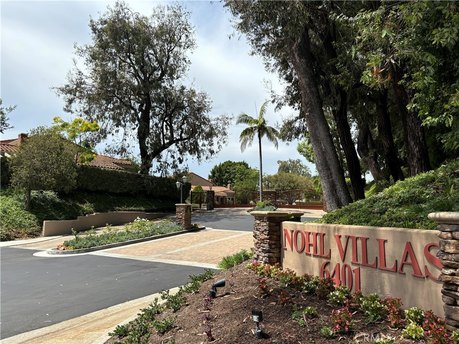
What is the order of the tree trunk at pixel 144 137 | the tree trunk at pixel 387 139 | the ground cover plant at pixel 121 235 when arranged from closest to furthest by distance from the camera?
the tree trunk at pixel 387 139 < the ground cover plant at pixel 121 235 < the tree trunk at pixel 144 137

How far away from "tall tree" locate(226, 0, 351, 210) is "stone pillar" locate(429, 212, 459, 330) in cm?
716

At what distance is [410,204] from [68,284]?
7.57m

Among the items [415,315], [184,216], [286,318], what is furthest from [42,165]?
[415,315]

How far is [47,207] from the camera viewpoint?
22.3m

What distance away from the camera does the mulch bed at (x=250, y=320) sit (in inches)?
161

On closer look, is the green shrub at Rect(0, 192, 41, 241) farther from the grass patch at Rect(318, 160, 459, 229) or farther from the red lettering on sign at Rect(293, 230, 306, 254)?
the grass patch at Rect(318, 160, 459, 229)

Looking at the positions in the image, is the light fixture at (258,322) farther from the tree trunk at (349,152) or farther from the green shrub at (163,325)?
the tree trunk at (349,152)

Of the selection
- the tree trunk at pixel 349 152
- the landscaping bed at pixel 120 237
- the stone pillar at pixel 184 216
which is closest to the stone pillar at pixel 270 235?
the tree trunk at pixel 349 152

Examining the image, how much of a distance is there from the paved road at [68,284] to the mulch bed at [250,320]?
7.63ft

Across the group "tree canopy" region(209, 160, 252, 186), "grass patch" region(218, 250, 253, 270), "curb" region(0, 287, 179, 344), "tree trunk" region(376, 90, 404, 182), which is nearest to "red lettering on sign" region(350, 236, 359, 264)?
"grass patch" region(218, 250, 253, 270)

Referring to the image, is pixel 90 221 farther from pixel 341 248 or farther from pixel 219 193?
pixel 219 193

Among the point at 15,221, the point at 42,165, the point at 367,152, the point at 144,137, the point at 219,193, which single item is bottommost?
the point at 15,221

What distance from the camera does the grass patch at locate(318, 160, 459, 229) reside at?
5.50 meters

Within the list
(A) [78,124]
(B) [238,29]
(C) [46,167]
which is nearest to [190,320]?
(B) [238,29]
